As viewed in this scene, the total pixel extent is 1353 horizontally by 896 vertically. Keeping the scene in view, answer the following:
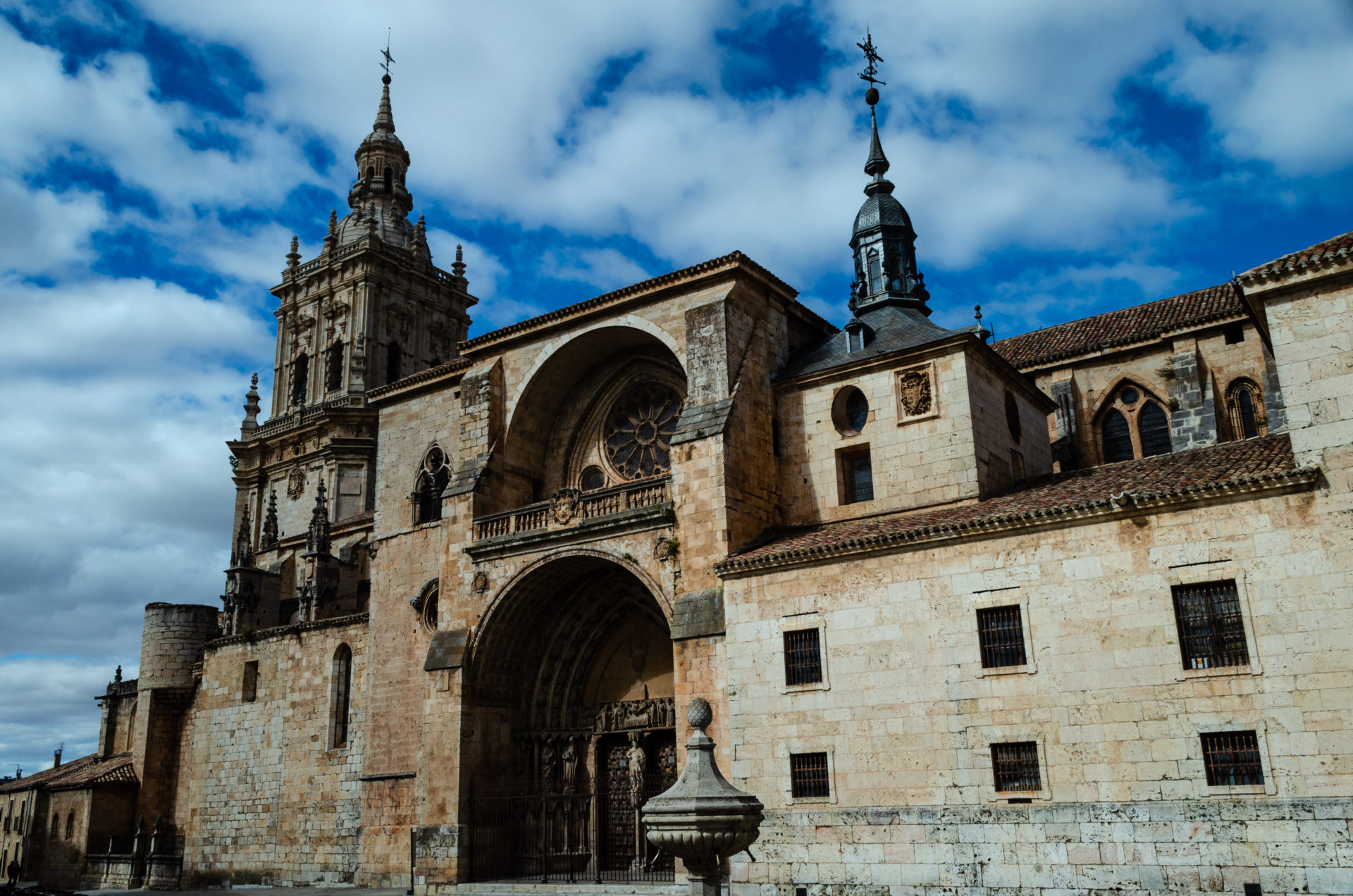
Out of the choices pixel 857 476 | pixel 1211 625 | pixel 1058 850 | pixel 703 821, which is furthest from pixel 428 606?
pixel 1211 625

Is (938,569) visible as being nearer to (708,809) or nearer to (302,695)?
(708,809)

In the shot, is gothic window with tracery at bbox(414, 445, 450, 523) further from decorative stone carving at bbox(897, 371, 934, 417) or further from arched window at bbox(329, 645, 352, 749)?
decorative stone carving at bbox(897, 371, 934, 417)

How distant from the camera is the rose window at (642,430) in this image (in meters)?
24.5

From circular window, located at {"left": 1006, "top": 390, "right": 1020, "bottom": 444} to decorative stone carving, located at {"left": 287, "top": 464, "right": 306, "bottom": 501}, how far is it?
99.0ft

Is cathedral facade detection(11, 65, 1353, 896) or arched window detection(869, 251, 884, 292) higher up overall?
arched window detection(869, 251, 884, 292)

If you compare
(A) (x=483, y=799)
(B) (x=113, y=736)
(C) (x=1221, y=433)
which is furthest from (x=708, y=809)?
(B) (x=113, y=736)

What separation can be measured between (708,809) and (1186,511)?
839 centimetres

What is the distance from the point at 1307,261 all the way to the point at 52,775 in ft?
141

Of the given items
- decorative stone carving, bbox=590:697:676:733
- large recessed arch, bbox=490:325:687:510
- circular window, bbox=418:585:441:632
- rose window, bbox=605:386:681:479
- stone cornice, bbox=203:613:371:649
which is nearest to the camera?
decorative stone carving, bbox=590:697:676:733

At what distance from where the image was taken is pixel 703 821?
10688 mm

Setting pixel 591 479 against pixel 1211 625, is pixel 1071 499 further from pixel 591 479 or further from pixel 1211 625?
pixel 591 479

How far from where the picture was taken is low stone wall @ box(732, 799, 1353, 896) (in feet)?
44.2

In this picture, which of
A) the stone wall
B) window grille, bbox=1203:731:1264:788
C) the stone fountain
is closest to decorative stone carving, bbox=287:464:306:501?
the stone wall

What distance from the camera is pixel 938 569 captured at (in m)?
17.1
